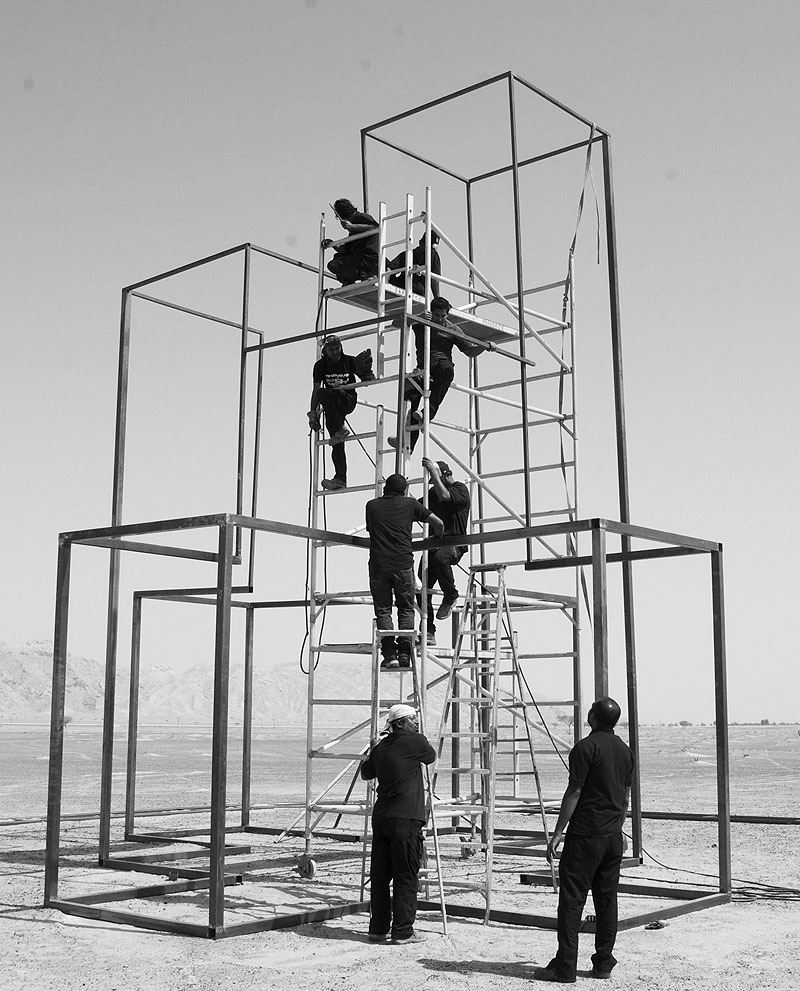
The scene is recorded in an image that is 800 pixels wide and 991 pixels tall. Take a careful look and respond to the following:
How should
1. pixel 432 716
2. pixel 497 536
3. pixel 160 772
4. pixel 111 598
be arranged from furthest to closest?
1. pixel 432 716
2. pixel 160 772
3. pixel 111 598
4. pixel 497 536

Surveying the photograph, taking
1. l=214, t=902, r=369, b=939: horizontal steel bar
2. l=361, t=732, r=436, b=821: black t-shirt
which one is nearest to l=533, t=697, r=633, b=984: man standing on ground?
l=361, t=732, r=436, b=821: black t-shirt

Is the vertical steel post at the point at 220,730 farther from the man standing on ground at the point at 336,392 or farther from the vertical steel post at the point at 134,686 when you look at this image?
the vertical steel post at the point at 134,686

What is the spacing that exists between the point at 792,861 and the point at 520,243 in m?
8.52

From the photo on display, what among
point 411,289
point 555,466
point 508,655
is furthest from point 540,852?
point 411,289

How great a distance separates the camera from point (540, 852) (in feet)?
48.0

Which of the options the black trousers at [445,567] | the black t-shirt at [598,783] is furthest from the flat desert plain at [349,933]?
the black trousers at [445,567]

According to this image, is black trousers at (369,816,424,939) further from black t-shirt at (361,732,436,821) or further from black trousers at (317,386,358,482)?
black trousers at (317,386,358,482)

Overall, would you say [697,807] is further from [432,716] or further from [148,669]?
[148,669]

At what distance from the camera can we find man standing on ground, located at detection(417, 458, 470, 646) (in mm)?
12992

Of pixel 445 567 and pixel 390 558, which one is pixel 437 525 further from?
pixel 445 567

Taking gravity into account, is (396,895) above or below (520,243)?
below

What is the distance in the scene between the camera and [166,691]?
153 meters

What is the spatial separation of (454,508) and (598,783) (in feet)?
16.9

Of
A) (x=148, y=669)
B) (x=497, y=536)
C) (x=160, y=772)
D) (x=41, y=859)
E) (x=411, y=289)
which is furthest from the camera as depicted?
(x=148, y=669)
